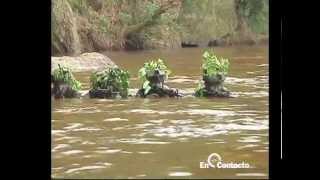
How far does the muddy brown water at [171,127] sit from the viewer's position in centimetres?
A: 299

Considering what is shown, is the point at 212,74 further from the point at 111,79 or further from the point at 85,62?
the point at 85,62

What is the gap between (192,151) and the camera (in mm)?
3008

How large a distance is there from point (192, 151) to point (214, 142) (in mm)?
109

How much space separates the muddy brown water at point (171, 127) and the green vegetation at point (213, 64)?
3 cm

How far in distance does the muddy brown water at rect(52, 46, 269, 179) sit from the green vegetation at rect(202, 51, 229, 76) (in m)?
0.03

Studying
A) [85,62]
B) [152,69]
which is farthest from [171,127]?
[85,62]

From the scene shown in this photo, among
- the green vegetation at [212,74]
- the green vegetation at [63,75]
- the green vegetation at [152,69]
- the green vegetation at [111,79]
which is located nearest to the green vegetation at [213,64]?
the green vegetation at [212,74]

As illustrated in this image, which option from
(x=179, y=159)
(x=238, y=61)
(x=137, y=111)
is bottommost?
(x=179, y=159)

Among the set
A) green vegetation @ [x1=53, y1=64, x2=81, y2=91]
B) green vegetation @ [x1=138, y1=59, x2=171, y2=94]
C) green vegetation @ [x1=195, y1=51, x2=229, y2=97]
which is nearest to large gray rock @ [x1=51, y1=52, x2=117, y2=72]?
green vegetation @ [x1=53, y1=64, x2=81, y2=91]

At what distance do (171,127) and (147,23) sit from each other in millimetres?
508

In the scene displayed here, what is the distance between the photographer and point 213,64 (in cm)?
309

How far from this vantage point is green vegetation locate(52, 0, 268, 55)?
10.1 ft
